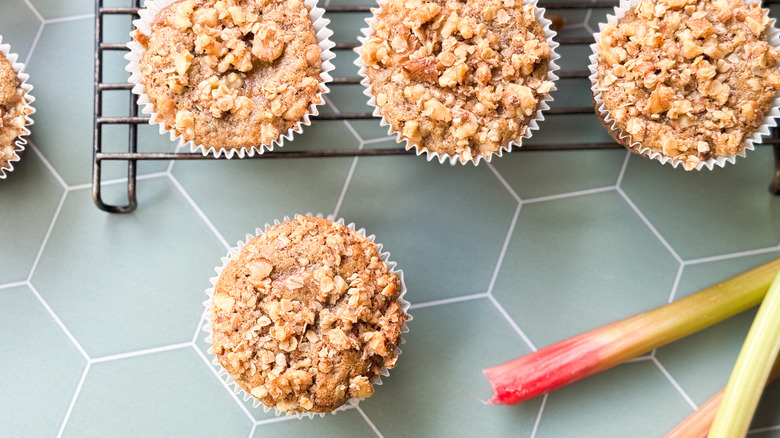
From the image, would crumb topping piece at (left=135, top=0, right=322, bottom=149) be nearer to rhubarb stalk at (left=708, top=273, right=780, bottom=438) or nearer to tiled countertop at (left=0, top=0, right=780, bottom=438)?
tiled countertop at (left=0, top=0, right=780, bottom=438)

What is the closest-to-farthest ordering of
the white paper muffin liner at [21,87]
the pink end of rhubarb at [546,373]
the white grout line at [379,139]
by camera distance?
the white paper muffin liner at [21,87], the pink end of rhubarb at [546,373], the white grout line at [379,139]

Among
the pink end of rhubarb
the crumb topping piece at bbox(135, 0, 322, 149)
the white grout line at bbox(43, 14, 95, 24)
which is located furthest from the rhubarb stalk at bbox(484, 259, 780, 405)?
the white grout line at bbox(43, 14, 95, 24)

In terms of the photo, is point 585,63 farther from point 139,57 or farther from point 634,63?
point 139,57

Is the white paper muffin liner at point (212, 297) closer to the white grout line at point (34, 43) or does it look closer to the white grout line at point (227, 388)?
the white grout line at point (227, 388)

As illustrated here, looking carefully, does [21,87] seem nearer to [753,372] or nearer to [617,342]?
[617,342]

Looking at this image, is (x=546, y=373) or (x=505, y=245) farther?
(x=505, y=245)

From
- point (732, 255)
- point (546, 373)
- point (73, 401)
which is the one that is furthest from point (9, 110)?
point (732, 255)

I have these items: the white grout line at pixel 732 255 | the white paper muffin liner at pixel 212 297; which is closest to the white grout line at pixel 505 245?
the white paper muffin liner at pixel 212 297
